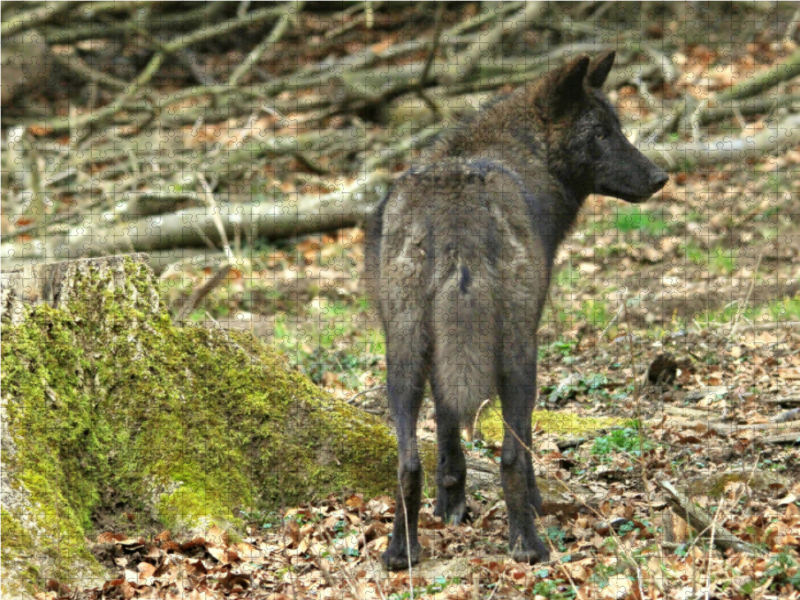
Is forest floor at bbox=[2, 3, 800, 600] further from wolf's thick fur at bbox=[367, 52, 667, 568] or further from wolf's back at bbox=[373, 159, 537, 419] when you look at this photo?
wolf's back at bbox=[373, 159, 537, 419]

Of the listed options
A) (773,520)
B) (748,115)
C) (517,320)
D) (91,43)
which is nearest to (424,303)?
(517,320)

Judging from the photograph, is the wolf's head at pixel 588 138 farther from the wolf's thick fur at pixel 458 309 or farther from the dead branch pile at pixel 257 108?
the dead branch pile at pixel 257 108

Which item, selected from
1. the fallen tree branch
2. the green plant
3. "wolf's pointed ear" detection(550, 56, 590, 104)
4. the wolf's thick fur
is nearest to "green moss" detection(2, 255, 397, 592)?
the wolf's thick fur

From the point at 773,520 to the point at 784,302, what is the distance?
14.2 ft

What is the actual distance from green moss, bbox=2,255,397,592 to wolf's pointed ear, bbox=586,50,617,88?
9.47 ft

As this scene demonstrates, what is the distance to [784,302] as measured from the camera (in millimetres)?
8016

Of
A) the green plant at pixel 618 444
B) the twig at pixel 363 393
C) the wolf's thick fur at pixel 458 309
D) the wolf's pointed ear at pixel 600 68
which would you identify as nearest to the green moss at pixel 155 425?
the wolf's thick fur at pixel 458 309

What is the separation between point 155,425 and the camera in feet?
16.3

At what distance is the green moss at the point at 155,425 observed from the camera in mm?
4562

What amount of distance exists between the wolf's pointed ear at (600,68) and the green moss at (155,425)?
2.89 m

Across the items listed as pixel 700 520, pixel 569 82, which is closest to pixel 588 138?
pixel 569 82

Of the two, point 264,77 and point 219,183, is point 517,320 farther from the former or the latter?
point 264,77

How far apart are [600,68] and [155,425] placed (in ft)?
12.6

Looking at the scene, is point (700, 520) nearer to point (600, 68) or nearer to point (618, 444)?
point (618, 444)
